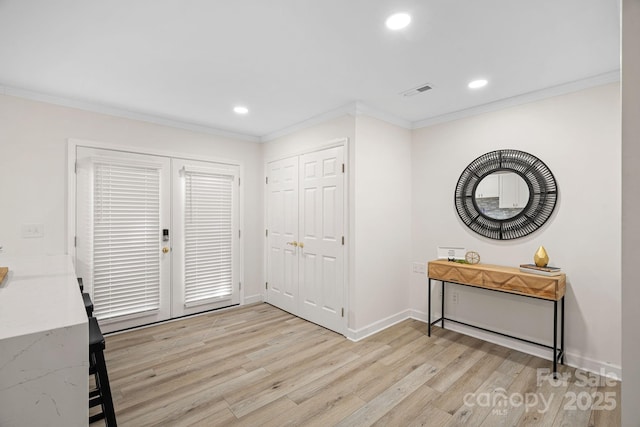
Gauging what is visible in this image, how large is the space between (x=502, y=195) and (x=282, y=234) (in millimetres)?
2638

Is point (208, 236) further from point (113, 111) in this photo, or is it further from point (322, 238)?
point (113, 111)

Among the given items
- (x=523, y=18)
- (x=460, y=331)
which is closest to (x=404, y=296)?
(x=460, y=331)

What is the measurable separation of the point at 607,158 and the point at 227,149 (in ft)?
13.3

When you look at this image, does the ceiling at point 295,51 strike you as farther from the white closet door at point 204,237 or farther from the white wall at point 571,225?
the white closet door at point 204,237

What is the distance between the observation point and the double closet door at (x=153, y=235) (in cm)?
321

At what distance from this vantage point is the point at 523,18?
5.90 feet

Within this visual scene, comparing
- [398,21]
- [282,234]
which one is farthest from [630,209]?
[282,234]

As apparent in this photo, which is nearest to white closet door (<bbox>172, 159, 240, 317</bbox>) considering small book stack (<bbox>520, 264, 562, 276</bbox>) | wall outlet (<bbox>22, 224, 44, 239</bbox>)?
wall outlet (<bbox>22, 224, 44, 239</bbox>)

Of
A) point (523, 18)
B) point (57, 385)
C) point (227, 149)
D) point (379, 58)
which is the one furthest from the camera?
point (227, 149)

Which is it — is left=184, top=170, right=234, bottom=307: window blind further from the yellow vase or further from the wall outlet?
the yellow vase

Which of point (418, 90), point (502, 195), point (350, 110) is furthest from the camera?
point (350, 110)

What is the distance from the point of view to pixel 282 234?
13.7 feet

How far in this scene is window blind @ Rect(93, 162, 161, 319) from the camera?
324cm

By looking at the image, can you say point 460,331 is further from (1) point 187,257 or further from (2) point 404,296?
(1) point 187,257
